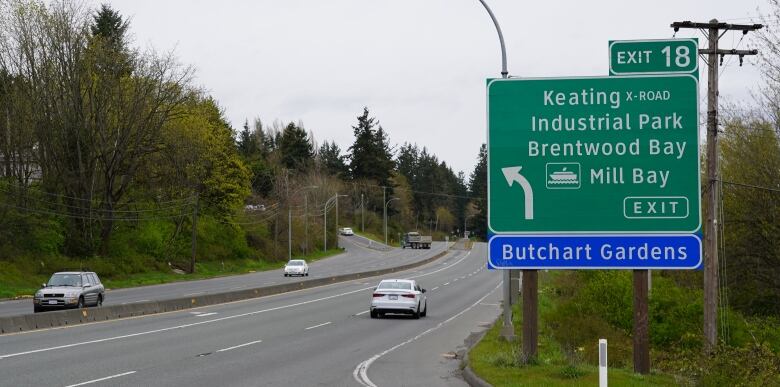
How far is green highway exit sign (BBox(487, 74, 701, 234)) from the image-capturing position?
15.0 meters

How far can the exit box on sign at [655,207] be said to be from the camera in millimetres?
14922

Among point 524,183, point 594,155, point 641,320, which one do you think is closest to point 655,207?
point 594,155

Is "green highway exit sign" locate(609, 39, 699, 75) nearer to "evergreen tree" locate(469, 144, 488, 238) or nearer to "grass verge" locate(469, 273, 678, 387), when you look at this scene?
"grass verge" locate(469, 273, 678, 387)

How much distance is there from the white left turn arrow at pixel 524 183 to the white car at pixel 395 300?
17186 millimetres

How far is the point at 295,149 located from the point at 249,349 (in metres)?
131

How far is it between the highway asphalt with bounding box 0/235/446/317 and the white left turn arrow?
2129 centimetres

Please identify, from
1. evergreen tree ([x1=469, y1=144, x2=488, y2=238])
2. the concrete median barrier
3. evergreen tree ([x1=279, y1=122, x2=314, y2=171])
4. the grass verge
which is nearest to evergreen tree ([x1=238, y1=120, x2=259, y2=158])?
evergreen tree ([x1=279, y1=122, x2=314, y2=171])

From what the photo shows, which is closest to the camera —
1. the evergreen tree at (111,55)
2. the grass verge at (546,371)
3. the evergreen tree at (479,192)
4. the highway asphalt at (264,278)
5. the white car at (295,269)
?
the grass verge at (546,371)

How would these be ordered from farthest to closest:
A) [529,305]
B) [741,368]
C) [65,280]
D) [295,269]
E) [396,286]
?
[295,269], [396,286], [65,280], [529,305], [741,368]

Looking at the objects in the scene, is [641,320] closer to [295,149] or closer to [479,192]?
[295,149]

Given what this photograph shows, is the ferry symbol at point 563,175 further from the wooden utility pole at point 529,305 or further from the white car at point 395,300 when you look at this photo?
the white car at point 395,300

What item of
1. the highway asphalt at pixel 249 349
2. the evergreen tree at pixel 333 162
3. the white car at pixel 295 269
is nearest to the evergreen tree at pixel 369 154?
the evergreen tree at pixel 333 162

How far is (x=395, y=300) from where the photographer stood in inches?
1273

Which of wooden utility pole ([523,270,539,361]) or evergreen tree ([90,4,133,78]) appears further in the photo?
evergreen tree ([90,4,133,78])
